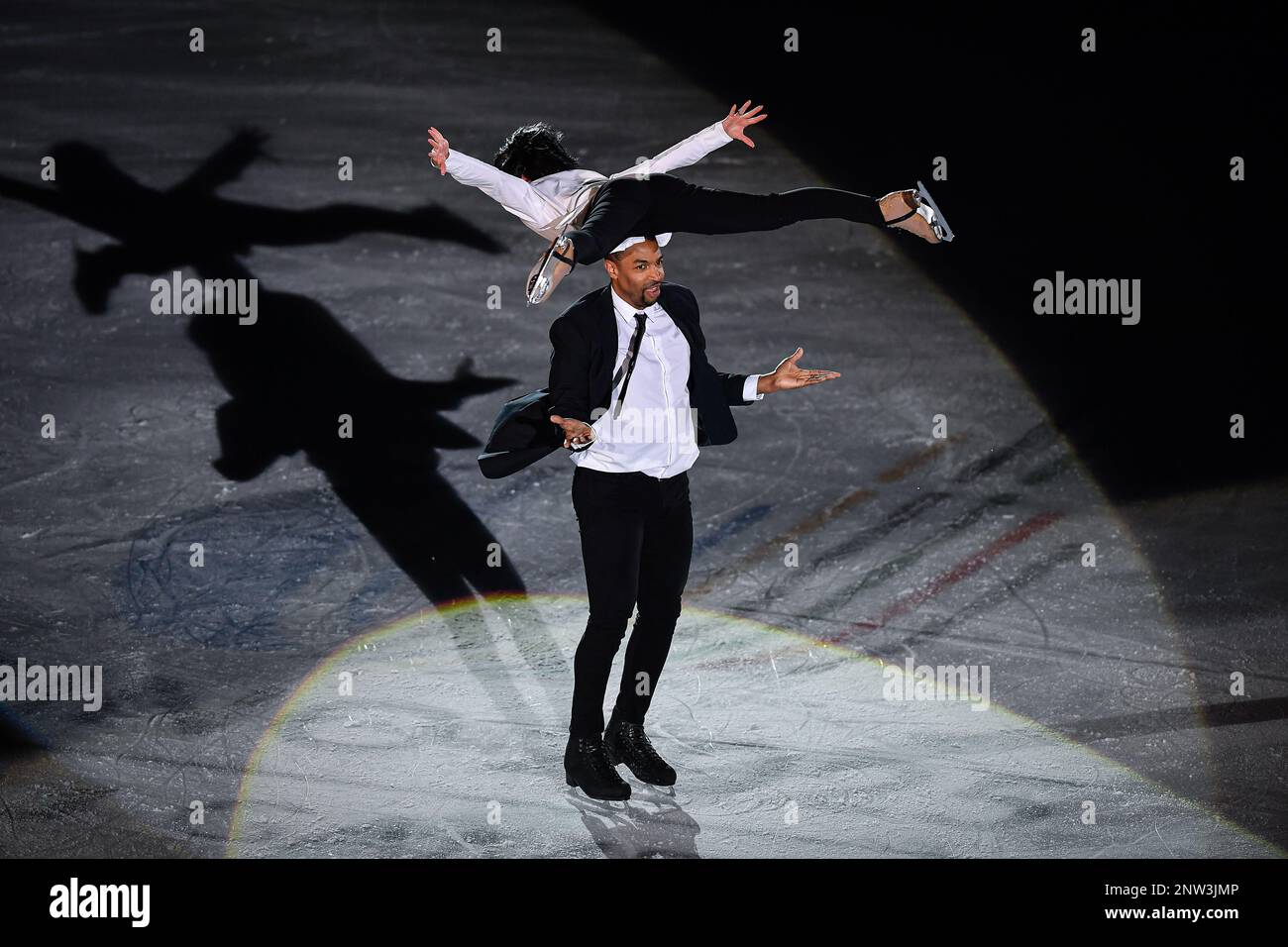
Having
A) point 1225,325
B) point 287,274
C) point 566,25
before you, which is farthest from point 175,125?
point 1225,325

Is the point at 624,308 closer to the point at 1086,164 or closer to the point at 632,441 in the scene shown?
the point at 632,441

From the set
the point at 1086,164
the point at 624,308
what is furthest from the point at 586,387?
the point at 1086,164

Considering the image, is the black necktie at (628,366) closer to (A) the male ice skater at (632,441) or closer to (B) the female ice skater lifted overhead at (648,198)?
(A) the male ice skater at (632,441)

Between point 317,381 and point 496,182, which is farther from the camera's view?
point 317,381

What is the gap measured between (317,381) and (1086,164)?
18.6ft

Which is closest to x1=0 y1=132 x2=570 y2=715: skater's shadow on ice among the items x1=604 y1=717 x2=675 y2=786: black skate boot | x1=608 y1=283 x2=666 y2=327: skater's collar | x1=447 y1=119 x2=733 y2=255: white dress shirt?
x1=604 y1=717 x2=675 y2=786: black skate boot

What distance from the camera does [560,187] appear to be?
520cm

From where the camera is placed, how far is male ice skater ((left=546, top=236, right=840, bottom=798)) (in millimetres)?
5008

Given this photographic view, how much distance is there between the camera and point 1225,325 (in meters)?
9.53

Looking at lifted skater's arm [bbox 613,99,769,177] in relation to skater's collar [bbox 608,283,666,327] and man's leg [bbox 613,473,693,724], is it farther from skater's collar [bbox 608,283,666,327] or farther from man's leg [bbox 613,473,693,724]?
man's leg [bbox 613,473,693,724]

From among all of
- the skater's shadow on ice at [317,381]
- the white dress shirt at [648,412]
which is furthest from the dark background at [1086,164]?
the white dress shirt at [648,412]

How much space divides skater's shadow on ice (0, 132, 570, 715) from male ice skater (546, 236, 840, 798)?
0.86m

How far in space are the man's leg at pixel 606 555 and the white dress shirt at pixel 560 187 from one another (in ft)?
2.63

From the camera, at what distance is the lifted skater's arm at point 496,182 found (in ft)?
16.0
